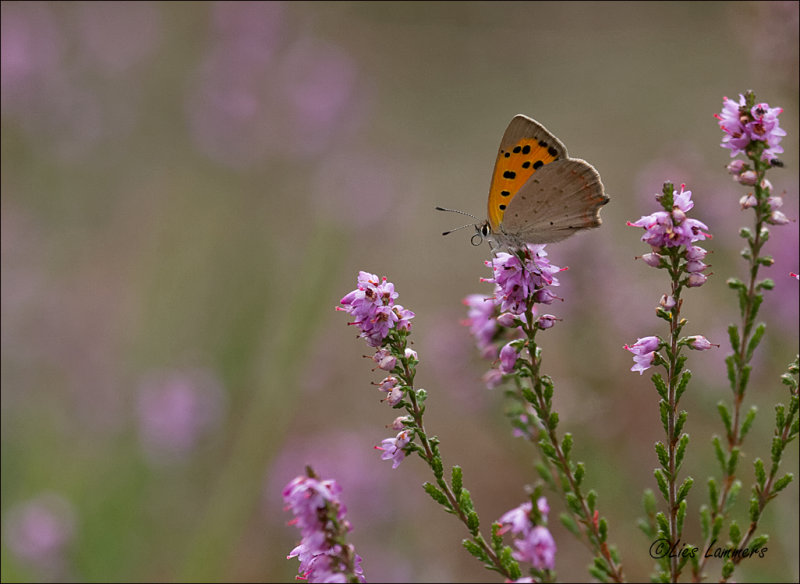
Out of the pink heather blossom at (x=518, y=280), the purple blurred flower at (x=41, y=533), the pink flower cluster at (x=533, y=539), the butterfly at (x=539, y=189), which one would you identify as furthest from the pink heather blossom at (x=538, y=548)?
the purple blurred flower at (x=41, y=533)

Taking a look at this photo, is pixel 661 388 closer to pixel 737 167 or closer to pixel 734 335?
pixel 734 335

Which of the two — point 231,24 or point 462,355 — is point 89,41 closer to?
point 231,24

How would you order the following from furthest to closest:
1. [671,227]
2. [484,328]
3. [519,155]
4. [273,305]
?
[273,305] → [484,328] → [519,155] → [671,227]

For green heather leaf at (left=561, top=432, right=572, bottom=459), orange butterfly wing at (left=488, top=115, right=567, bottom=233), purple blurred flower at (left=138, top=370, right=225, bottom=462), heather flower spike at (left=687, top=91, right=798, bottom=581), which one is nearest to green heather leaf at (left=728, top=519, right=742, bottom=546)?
heather flower spike at (left=687, top=91, right=798, bottom=581)

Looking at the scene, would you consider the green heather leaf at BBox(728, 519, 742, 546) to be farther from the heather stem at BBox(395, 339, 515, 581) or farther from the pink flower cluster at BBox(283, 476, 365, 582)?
the pink flower cluster at BBox(283, 476, 365, 582)

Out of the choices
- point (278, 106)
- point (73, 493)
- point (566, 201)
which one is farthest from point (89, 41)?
point (566, 201)

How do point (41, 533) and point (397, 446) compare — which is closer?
point (397, 446)

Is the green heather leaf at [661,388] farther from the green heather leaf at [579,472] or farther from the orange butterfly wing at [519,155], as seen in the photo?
the orange butterfly wing at [519,155]

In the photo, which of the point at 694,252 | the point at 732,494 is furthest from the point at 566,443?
the point at 694,252
